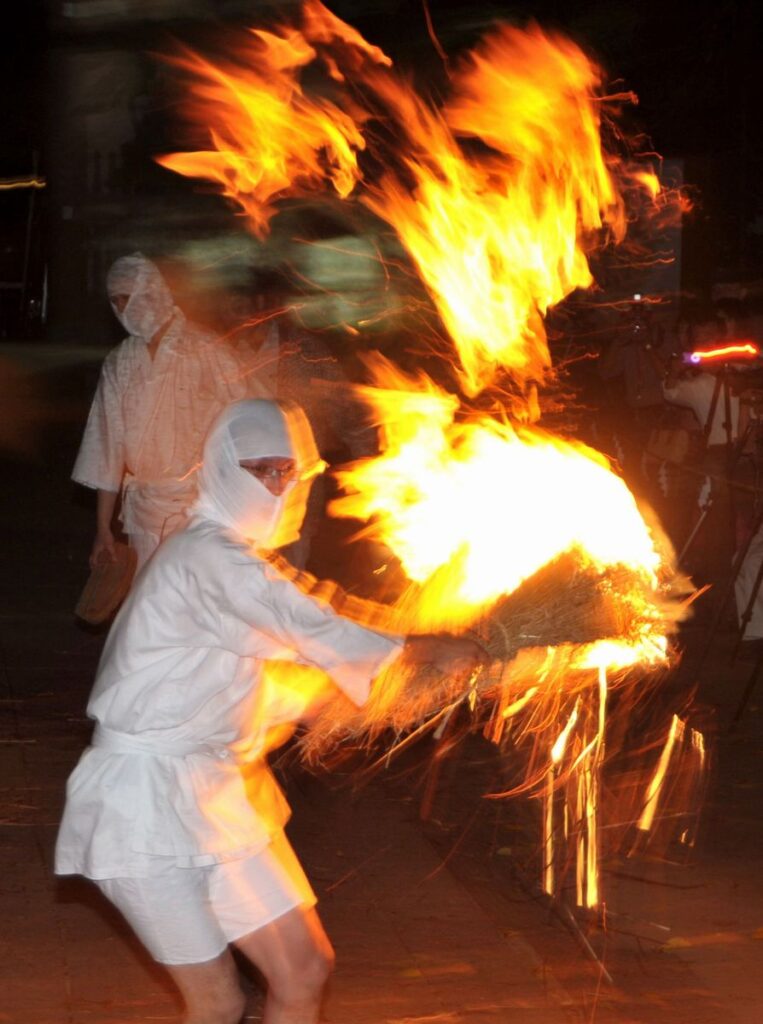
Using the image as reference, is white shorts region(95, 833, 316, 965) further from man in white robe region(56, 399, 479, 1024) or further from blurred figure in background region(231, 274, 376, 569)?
blurred figure in background region(231, 274, 376, 569)

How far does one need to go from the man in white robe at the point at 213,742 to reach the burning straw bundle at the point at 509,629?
0.32 meters

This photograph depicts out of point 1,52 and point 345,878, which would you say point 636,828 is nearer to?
point 345,878

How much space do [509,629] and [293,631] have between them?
0.87 meters

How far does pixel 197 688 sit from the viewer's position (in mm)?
3531

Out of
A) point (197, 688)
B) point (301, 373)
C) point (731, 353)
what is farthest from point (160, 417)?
point (731, 353)

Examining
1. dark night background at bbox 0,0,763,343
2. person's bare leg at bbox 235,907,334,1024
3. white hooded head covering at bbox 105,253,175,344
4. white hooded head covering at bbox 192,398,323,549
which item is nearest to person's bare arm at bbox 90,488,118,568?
Result: white hooded head covering at bbox 105,253,175,344

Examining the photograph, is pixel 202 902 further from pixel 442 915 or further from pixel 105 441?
pixel 105 441

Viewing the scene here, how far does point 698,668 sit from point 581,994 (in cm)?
460

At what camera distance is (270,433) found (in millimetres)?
3576

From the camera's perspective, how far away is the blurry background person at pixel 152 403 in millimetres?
6465

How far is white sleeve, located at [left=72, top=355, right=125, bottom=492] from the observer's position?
664cm

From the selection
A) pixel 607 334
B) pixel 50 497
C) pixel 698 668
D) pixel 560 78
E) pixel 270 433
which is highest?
pixel 560 78

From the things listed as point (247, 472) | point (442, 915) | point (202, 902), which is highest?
point (247, 472)

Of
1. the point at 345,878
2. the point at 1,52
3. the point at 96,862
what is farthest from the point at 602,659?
the point at 1,52
